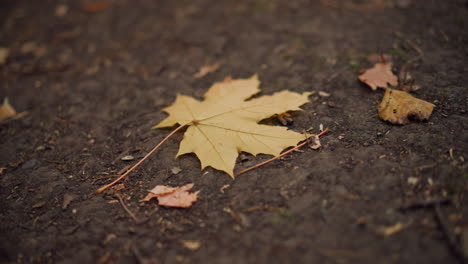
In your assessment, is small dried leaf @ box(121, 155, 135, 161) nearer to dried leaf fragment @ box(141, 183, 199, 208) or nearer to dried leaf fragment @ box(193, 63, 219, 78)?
dried leaf fragment @ box(141, 183, 199, 208)

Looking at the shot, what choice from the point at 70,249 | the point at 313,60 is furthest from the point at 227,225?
the point at 313,60

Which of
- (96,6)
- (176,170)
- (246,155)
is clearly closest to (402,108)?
(246,155)

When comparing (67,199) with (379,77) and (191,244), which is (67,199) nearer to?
(191,244)

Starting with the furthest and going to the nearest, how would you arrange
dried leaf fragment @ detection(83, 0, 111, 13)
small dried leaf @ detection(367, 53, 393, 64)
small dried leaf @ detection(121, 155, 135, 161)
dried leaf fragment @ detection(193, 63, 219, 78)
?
dried leaf fragment @ detection(83, 0, 111, 13)
dried leaf fragment @ detection(193, 63, 219, 78)
small dried leaf @ detection(367, 53, 393, 64)
small dried leaf @ detection(121, 155, 135, 161)

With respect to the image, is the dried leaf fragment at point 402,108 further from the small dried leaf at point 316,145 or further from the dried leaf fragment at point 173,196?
the dried leaf fragment at point 173,196

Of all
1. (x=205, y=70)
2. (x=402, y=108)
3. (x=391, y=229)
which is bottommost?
(x=391, y=229)

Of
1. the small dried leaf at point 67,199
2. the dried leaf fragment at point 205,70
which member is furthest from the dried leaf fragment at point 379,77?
the small dried leaf at point 67,199

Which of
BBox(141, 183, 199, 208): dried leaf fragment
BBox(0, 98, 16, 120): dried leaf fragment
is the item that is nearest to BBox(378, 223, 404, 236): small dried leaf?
BBox(141, 183, 199, 208): dried leaf fragment

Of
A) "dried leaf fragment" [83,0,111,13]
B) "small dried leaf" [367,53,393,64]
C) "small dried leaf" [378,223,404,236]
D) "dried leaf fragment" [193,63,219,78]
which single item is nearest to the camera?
"small dried leaf" [378,223,404,236]
